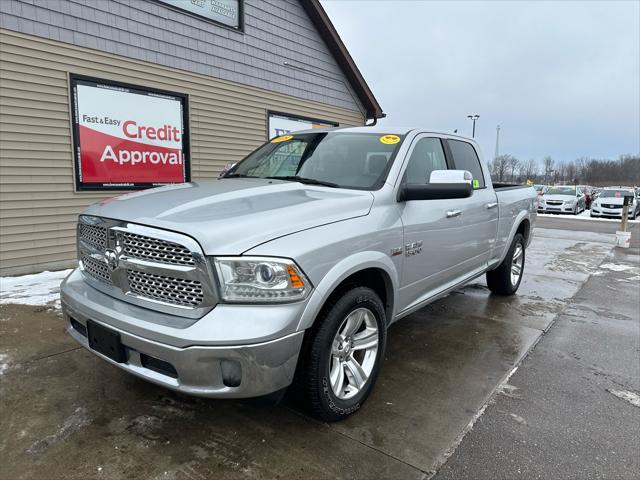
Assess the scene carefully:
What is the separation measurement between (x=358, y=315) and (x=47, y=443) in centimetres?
187

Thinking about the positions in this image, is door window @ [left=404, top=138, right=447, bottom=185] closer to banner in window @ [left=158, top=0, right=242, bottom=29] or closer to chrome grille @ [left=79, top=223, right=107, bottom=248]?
chrome grille @ [left=79, top=223, right=107, bottom=248]

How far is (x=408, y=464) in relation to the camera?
7.68 ft

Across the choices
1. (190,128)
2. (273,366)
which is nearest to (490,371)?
(273,366)

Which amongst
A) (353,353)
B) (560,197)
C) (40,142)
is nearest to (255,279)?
(353,353)

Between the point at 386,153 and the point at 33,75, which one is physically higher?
the point at 33,75

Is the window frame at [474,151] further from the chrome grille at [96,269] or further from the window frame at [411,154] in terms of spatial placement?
the chrome grille at [96,269]

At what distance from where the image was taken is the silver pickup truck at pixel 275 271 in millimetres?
2117

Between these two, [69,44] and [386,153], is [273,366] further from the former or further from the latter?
[69,44]

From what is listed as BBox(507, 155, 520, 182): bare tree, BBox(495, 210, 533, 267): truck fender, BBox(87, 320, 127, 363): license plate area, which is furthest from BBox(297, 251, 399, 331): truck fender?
BBox(507, 155, 520, 182): bare tree

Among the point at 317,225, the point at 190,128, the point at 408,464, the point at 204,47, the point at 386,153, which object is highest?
the point at 204,47

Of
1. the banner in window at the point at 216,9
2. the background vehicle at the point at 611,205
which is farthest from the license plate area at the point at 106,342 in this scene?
the background vehicle at the point at 611,205

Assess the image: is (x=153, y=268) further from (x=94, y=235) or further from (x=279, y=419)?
(x=279, y=419)

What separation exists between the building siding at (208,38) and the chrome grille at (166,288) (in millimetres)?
5416

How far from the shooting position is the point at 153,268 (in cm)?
225
